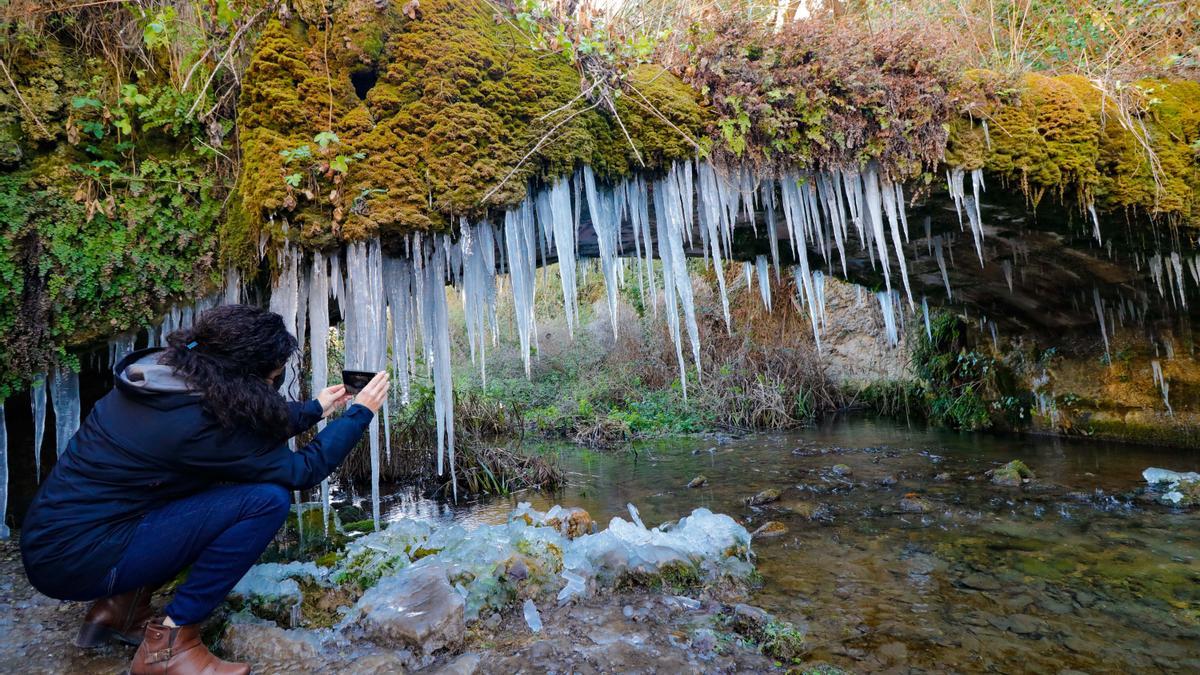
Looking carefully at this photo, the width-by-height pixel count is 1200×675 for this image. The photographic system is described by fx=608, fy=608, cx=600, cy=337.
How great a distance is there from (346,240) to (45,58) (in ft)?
6.74

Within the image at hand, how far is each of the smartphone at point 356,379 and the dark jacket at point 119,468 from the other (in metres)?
0.58

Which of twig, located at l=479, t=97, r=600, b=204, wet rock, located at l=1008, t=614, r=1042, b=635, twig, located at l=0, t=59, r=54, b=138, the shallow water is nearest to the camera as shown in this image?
the shallow water

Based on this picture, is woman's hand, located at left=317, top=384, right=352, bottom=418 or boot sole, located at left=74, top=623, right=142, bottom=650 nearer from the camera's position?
boot sole, located at left=74, top=623, right=142, bottom=650

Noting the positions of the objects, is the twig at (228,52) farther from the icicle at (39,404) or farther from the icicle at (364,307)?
the icicle at (39,404)

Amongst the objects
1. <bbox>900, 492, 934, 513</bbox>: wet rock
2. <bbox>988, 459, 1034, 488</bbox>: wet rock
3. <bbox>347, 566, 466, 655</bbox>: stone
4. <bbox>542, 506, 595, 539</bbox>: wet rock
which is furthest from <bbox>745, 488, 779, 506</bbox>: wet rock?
<bbox>347, 566, 466, 655</bbox>: stone

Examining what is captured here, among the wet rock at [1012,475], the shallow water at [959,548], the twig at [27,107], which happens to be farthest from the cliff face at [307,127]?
the wet rock at [1012,475]

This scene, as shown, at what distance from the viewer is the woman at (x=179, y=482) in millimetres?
2109

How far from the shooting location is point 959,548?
427cm

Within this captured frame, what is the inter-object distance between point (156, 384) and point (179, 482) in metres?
0.40

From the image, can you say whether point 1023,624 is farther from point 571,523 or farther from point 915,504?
point 571,523

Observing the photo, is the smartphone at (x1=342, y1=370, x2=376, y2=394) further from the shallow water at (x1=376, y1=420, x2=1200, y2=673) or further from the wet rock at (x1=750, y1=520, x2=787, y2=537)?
the wet rock at (x1=750, y1=520, x2=787, y2=537)

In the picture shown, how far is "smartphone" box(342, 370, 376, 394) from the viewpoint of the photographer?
276cm

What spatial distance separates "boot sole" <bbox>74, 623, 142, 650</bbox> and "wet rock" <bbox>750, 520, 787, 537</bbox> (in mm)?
3729

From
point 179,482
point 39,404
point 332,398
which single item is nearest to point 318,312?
point 332,398
